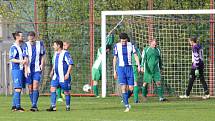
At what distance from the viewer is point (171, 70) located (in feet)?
90.0

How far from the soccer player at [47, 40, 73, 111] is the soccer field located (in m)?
0.42

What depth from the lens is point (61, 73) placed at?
2008cm

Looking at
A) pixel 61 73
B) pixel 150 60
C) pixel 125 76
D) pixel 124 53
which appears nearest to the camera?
pixel 125 76

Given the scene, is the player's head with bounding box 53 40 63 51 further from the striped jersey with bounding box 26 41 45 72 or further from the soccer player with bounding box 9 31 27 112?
the soccer player with bounding box 9 31 27 112

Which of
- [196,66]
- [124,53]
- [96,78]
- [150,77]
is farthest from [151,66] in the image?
[124,53]

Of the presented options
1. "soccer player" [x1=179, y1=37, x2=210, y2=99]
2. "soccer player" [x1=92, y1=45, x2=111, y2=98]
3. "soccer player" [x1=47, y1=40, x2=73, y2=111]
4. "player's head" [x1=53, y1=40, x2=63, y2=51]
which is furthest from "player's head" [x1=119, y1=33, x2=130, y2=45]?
"soccer player" [x1=92, y1=45, x2=111, y2=98]

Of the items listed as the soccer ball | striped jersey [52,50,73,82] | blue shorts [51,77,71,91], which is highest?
striped jersey [52,50,73,82]

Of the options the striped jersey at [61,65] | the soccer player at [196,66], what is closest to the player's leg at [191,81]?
the soccer player at [196,66]

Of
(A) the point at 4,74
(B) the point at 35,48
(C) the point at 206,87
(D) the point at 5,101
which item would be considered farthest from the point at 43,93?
(B) the point at 35,48

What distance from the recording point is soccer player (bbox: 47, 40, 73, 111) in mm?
19969

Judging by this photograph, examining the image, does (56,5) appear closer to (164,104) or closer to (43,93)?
(43,93)

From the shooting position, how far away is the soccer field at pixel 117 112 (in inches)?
682

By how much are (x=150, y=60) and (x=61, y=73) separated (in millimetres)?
4828

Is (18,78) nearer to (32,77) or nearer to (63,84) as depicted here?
(32,77)
